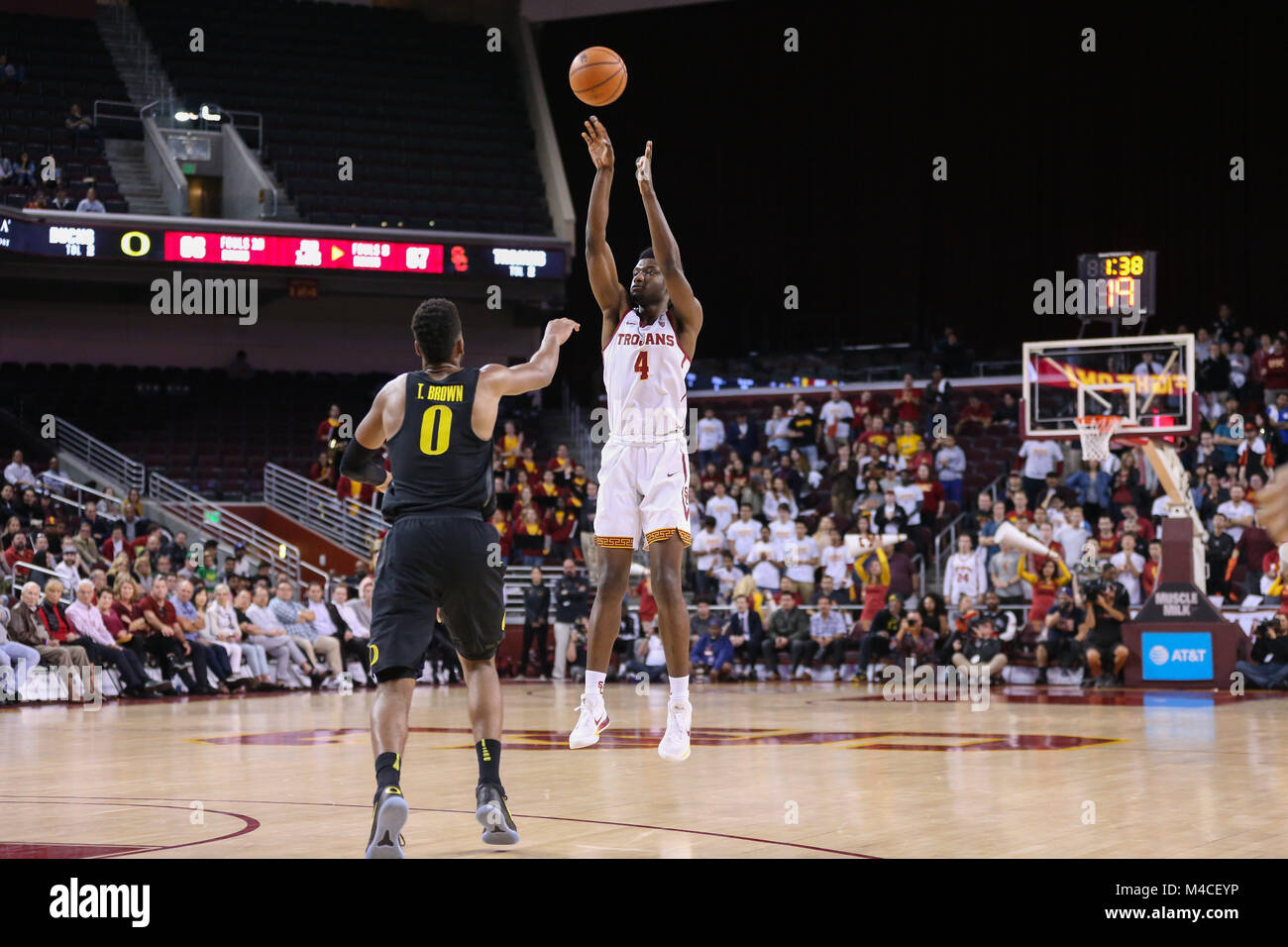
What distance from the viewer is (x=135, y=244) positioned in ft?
78.4

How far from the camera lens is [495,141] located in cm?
2870

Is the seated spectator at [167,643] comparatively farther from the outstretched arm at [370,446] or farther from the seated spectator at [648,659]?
the outstretched arm at [370,446]

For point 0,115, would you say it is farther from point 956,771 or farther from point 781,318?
point 956,771

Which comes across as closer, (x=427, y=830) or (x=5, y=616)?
(x=427, y=830)

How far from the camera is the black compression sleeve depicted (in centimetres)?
569

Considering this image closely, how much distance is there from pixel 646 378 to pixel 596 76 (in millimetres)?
1626

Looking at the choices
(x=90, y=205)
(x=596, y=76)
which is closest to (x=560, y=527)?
(x=90, y=205)

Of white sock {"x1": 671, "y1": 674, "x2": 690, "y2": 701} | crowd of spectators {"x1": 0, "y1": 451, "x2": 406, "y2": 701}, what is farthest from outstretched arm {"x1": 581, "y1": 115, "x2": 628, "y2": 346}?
crowd of spectators {"x1": 0, "y1": 451, "x2": 406, "y2": 701}

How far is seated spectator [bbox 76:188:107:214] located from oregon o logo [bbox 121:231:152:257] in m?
0.66

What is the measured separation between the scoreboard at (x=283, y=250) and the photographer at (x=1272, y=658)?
14.1 meters

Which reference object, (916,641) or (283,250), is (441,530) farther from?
(283,250)

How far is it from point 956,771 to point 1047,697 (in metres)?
7.58

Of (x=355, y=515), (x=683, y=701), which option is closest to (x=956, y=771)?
(x=683, y=701)

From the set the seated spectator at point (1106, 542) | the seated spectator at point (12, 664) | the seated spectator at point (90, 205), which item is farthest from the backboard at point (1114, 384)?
the seated spectator at point (90, 205)
